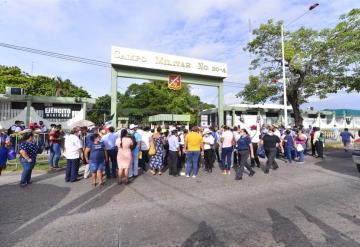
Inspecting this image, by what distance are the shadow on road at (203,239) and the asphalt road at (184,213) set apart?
15 millimetres

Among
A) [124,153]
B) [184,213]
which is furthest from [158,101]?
[184,213]

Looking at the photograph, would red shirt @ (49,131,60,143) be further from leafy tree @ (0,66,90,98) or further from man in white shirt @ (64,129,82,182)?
leafy tree @ (0,66,90,98)

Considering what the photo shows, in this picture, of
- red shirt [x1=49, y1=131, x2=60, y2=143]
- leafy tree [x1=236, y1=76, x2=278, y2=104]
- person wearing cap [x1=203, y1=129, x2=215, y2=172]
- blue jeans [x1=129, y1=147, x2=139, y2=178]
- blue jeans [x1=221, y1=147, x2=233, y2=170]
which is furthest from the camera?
leafy tree [x1=236, y1=76, x2=278, y2=104]

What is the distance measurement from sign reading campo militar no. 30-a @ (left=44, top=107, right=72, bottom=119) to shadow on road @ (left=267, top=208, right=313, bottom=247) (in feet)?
58.9

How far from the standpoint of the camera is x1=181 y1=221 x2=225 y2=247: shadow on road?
3.96 meters

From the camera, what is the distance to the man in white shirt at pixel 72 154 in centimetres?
819

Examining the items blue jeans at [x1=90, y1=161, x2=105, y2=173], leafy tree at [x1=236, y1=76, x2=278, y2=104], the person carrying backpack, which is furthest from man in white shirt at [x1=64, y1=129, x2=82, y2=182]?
leafy tree at [x1=236, y1=76, x2=278, y2=104]

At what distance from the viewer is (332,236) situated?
4.23 metres

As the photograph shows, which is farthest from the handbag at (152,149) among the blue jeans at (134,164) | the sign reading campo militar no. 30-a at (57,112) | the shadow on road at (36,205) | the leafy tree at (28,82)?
the leafy tree at (28,82)

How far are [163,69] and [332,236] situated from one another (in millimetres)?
14098

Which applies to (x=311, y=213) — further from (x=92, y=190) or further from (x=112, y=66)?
(x=112, y=66)

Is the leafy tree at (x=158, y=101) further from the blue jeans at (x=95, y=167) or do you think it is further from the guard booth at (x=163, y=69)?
the blue jeans at (x=95, y=167)

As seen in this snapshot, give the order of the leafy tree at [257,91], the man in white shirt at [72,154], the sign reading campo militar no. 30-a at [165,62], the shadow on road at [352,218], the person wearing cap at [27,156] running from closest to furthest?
the shadow on road at [352,218] → the person wearing cap at [27,156] → the man in white shirt at [72,154] → the sign reading campo militar no. 30-a at [165,62] → the leafy tree at [257,91]

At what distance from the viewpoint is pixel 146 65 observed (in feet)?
53.8
